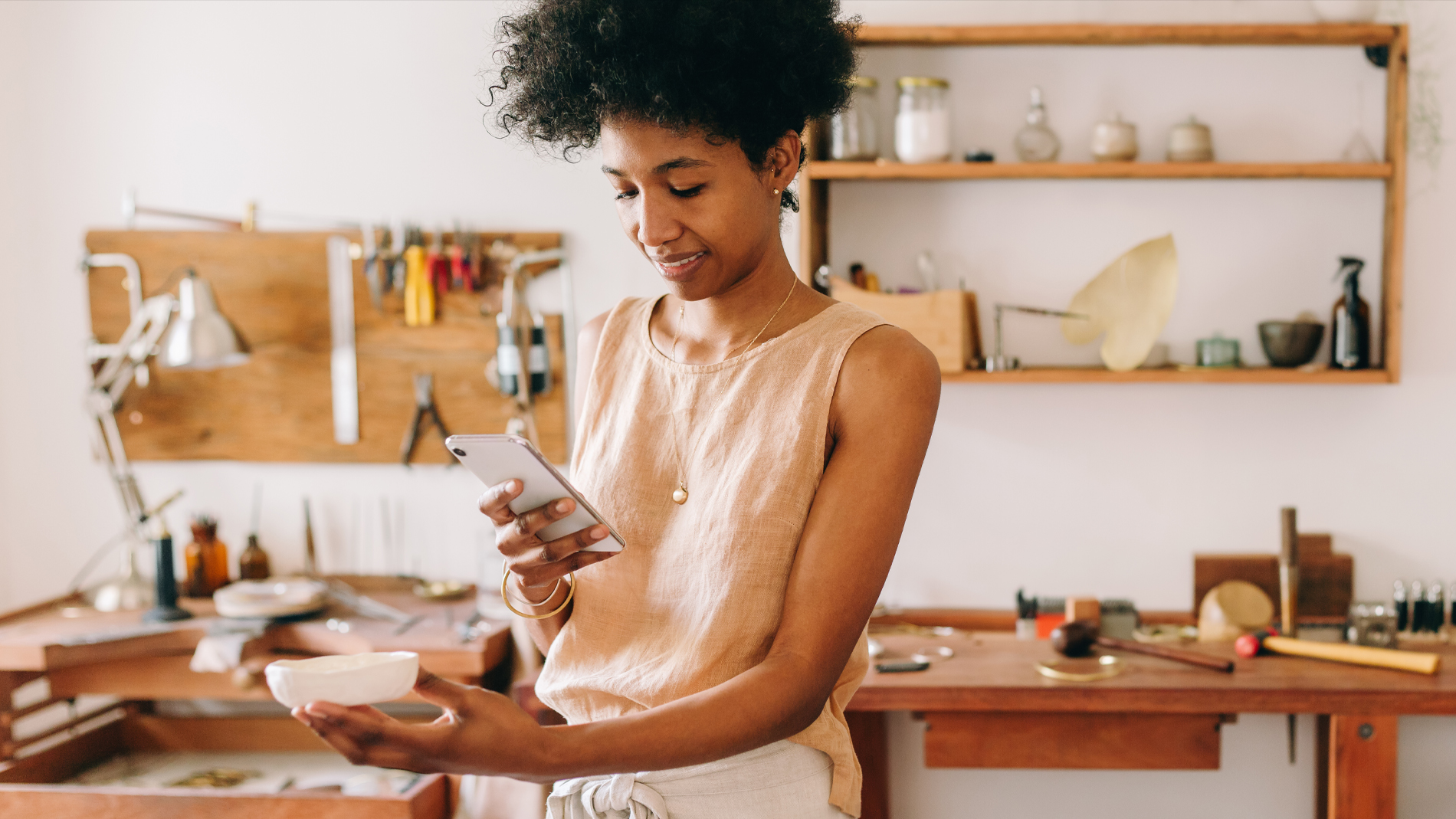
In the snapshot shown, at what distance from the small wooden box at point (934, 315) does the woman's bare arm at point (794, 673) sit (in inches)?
56.3

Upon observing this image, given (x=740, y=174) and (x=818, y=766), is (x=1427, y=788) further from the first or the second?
(x=740, y=174)

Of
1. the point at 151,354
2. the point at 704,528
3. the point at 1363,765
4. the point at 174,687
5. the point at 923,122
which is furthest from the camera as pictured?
the point at 151,354

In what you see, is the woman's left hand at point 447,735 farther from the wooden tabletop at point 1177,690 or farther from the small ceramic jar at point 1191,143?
the small ceramic jar at point 1191,143

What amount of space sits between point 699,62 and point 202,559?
2.31 metres

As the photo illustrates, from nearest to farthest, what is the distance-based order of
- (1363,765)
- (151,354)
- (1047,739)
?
(1363,765) < (1047,739) < (151,354)

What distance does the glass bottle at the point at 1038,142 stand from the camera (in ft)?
8.09

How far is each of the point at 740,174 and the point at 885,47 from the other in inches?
69.8

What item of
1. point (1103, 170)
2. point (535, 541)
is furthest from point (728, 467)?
point (1103, 170)

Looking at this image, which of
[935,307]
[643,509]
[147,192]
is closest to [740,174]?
[643,509]

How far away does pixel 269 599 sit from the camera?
2445 millimetres

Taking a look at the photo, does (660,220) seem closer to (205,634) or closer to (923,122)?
(923,122)

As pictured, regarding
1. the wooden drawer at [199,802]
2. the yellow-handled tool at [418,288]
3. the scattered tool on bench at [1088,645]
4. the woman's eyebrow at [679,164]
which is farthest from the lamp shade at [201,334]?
the scattered tool on bench at [1088,645]

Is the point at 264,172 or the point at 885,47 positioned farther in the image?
the point at 264,172

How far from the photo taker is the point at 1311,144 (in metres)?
2.54
